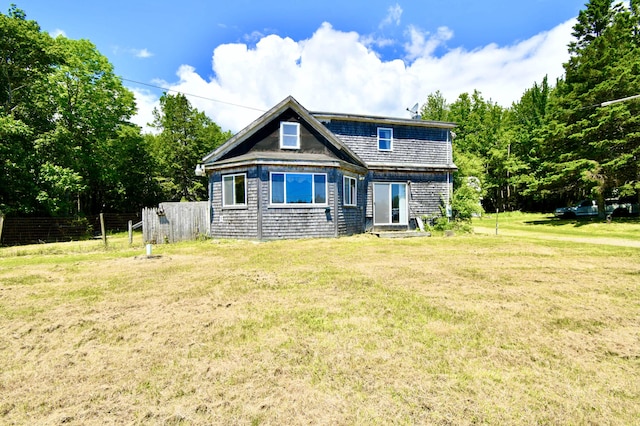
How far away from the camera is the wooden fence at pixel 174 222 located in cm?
1388

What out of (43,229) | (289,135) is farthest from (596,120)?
(43,229)

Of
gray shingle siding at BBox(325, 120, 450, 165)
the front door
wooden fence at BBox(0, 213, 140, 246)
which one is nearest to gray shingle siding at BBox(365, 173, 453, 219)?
the front door

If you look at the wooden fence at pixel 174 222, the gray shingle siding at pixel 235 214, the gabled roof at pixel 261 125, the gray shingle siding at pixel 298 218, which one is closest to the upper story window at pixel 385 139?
the gabled roof at pixel 261 125

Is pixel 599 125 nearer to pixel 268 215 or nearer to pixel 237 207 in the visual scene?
pixel 268 215

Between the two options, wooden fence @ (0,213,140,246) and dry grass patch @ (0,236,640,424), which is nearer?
dry grass patch @ (0,236,640,424)

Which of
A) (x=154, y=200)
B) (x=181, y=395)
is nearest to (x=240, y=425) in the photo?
(x=181, y=395)

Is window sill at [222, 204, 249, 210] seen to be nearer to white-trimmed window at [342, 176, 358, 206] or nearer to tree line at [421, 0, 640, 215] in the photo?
white-trimmed window at [342, 176, 358, 206]

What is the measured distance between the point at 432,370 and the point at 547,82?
57.0 meters

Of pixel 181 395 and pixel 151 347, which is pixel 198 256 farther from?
pixel 181 395

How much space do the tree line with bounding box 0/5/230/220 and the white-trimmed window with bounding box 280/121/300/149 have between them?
14.7 meters

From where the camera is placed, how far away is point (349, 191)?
1544 centimetres

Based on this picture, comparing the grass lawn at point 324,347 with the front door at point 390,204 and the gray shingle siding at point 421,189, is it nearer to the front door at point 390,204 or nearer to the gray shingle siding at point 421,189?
the front door at point 390,204

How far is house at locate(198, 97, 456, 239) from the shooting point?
1360cm

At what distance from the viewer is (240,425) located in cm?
218
